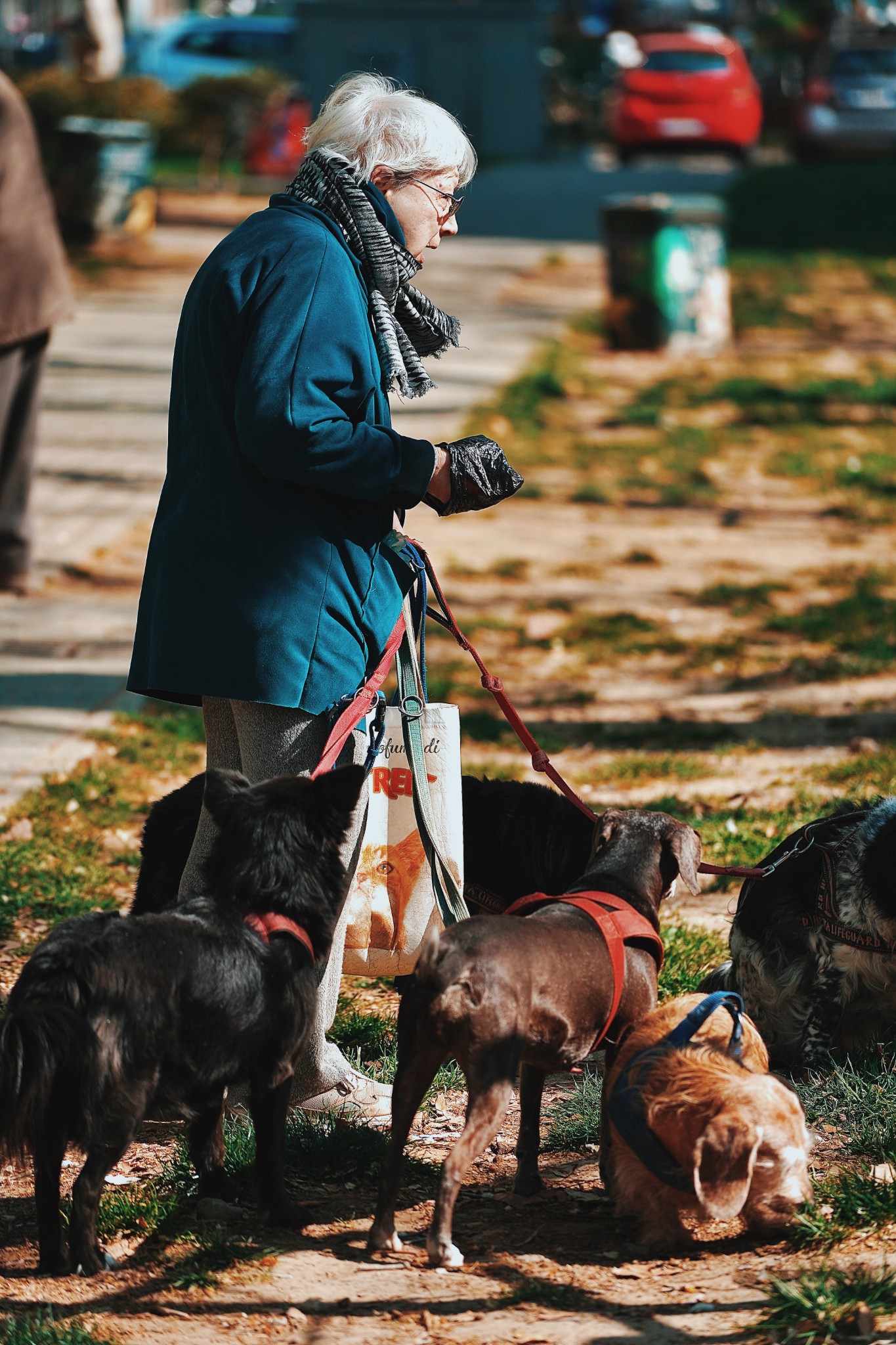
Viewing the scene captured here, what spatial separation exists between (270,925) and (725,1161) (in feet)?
3.41

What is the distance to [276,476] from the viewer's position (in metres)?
3.24

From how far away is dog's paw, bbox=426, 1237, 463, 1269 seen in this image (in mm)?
3141

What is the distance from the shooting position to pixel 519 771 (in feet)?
20.9

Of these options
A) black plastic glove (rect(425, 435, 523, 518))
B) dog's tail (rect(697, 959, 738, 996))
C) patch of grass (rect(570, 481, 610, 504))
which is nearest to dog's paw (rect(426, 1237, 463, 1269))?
dog's tail (rect(697, 959, 738, 996))

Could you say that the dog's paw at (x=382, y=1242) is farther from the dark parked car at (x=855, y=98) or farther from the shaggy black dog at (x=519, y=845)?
the dark parked car at (x=855, y=98)

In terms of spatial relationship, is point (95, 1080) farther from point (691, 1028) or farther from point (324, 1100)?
point (691, 1028)

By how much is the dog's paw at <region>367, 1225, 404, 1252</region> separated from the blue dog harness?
0.52 meters

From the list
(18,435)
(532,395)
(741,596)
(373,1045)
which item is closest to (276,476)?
(373,1045)

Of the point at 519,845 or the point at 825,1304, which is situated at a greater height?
the point at 519,845

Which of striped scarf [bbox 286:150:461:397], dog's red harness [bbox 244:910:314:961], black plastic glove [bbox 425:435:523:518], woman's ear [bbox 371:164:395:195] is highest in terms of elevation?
woman's ear [bbox 371:164:395:195]

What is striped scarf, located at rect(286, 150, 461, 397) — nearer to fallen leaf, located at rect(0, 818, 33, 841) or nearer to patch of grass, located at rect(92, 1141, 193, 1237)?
patch of grass, located at rect(92, 1141, 193, 1237)

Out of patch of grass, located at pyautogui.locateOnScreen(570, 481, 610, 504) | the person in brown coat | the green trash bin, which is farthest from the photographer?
the green trash bin

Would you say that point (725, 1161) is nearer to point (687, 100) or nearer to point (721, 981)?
point (721, 981)

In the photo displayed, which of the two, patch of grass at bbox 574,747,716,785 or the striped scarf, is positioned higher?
the striped scarf
